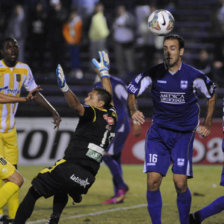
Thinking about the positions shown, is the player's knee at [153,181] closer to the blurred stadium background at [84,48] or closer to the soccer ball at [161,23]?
the soccer ball at [161,23]

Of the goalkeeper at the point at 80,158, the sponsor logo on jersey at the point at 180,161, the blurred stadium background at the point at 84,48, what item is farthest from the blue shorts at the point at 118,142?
the blurred stadium background at the point at 84,48

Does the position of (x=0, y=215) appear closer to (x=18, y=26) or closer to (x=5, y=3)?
(x=18, y=26)

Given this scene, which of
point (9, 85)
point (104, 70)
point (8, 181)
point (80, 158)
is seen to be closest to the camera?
point (80, 158)

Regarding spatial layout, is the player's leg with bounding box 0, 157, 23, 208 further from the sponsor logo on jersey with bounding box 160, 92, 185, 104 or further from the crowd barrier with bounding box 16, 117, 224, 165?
the crowd barrier with bounding box 16, 117, 224, 165

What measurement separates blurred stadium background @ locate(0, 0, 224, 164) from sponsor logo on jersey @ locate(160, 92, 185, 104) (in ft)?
22.4

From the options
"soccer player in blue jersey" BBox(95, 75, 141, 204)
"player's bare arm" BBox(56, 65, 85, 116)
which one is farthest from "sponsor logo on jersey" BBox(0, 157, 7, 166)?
"soccer player in blue jersey" BBox(95, 75, 141, 204)

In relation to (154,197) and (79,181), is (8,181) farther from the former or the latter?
(154,197)

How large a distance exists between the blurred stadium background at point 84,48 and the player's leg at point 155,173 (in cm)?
690

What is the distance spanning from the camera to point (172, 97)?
281 inches

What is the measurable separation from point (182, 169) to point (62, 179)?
1.48 metres

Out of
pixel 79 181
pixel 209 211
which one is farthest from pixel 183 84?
pixel 79 181

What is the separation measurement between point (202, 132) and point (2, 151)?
2.45 metres

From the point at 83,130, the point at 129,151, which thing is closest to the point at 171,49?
the point at 83,130

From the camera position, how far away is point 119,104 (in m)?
9.97
